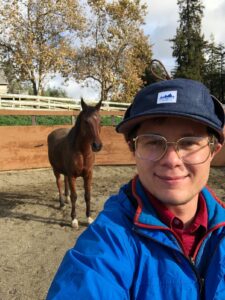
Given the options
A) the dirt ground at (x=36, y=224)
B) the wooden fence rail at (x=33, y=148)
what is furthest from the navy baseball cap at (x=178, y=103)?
the wooden fence rail at (x=33, y=148)

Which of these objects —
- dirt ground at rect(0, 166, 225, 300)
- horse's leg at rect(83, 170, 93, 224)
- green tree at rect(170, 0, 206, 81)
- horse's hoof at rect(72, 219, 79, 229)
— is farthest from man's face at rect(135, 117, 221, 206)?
green tree at rect(170, 0, 206, 81)

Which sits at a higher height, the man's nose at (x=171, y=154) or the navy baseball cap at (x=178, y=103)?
the navy baseball cap at (x=178, y=103)

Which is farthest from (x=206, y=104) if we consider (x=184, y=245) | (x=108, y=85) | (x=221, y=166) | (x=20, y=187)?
(x=108, y=85)

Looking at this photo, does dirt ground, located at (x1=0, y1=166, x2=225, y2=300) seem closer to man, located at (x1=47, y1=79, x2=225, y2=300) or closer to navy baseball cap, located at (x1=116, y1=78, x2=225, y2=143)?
man, located at (x1=47, y1=79, x2=225, y2=300)

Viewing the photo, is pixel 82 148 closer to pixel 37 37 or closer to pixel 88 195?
pixel 88 195

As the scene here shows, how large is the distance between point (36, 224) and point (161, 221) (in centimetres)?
457

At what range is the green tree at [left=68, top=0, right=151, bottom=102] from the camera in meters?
22.9

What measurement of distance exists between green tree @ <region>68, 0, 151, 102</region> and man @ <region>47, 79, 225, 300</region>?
21.9 metres

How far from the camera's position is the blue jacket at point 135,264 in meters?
0.99

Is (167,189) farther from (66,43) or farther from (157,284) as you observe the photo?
(66,43)

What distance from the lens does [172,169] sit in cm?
123

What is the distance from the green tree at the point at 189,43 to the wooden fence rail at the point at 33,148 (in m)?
28.5

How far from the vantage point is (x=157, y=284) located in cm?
108

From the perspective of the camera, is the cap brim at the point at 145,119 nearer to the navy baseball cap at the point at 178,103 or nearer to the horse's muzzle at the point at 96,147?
the navy baseball cap at the point at 178,103
